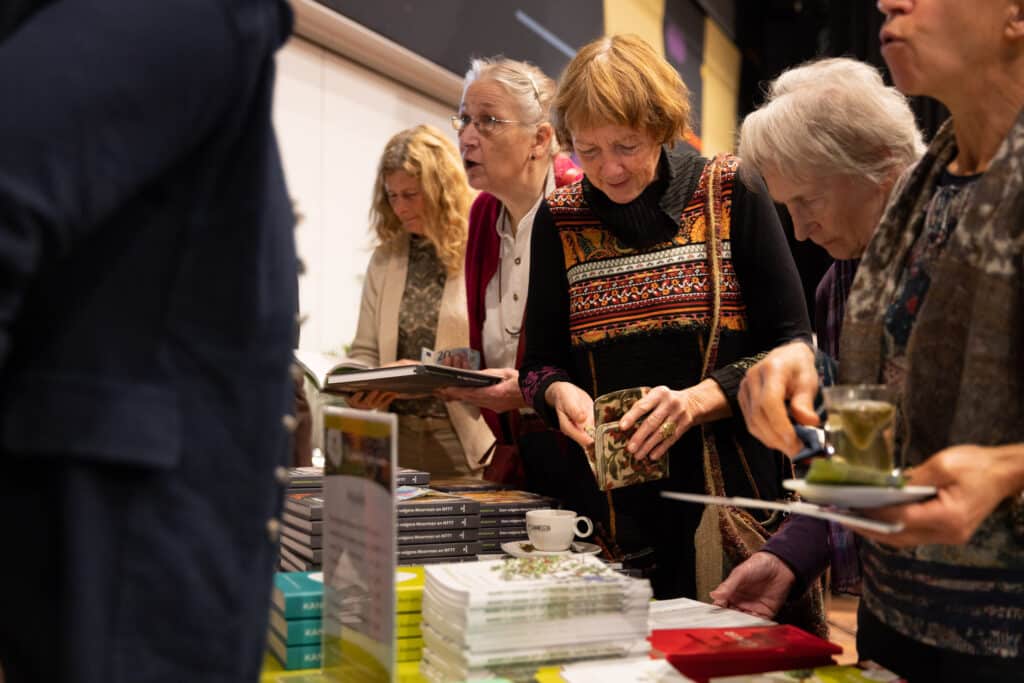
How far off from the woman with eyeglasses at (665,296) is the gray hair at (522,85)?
0.64 m

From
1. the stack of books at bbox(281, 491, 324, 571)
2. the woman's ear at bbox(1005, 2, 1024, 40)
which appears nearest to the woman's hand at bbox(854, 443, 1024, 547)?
the woman's ear at bbox(1005, 2, 1024, 40)

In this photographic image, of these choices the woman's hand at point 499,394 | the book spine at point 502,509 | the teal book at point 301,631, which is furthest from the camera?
the woman's hand at point 499,394

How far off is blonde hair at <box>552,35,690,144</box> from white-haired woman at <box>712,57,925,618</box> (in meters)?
0.20

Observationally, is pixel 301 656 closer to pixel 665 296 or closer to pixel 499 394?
pixel 665 296

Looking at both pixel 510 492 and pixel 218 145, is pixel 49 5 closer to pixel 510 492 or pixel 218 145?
pixel 218 145

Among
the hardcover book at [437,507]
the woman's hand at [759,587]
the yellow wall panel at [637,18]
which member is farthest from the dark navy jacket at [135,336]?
the yellow wall panel at [637,18]

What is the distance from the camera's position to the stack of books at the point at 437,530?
1679 mm

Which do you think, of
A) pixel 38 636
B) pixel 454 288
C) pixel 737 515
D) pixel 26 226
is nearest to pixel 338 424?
pixel 38 636

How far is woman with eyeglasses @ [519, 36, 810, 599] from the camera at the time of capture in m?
1.89

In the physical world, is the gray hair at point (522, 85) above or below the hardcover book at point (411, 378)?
above

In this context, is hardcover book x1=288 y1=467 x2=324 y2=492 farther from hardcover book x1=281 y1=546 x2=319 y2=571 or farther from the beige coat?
the beige coat

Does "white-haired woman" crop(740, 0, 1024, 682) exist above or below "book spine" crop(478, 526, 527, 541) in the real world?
above

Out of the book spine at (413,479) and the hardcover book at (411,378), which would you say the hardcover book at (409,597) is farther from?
the hardcover book at (411,378)

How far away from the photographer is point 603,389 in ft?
6.48
